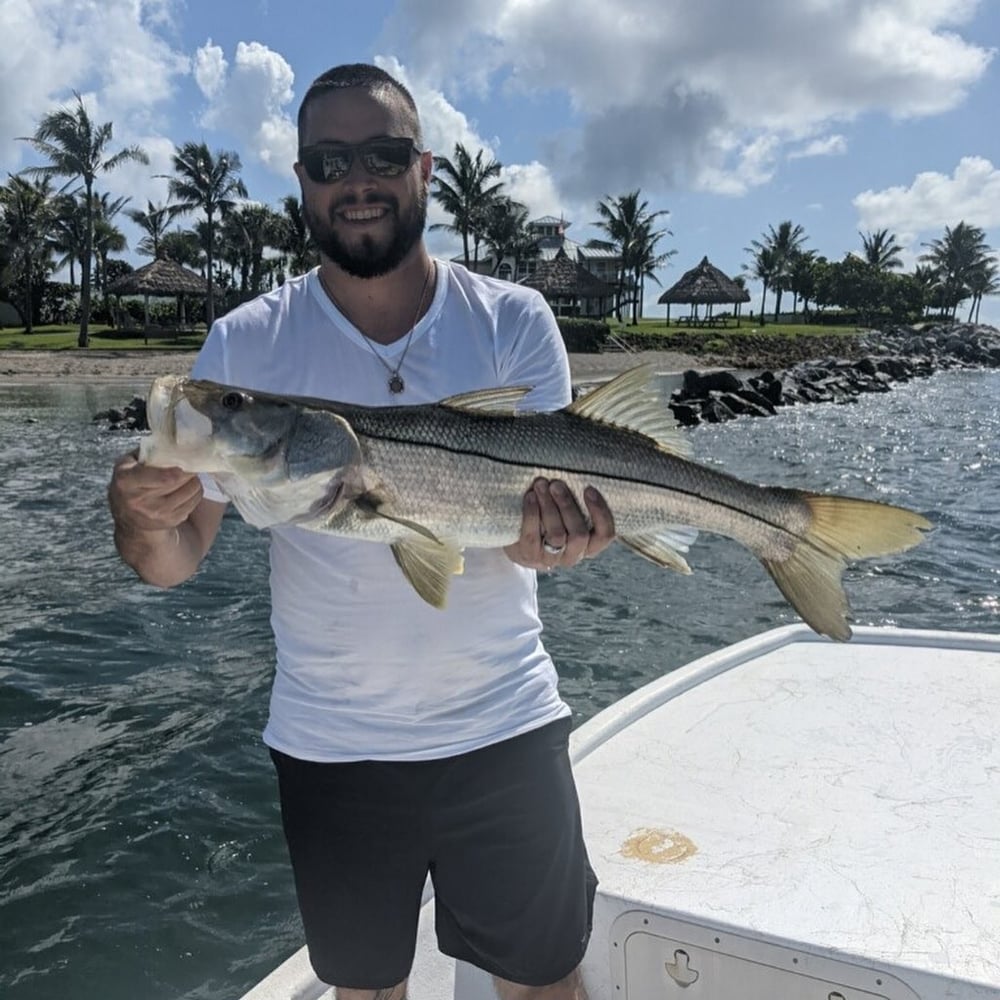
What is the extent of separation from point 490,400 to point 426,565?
539 mm

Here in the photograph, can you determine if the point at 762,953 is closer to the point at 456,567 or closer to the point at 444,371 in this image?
the point at 456,567

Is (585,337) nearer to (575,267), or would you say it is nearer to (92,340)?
(575,267)

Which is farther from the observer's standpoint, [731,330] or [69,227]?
[731,330]

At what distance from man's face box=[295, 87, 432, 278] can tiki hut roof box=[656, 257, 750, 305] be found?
88143 mm

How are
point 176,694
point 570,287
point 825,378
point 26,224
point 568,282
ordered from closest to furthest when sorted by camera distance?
point 176,694 → point 825,378 → point 26,224 → point 570,287 → point 568,282

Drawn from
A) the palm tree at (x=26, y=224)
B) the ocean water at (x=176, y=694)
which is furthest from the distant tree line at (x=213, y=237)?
the ocean water at (x=176, y=694)

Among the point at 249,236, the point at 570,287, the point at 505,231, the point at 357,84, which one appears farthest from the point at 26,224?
the point at 357,84

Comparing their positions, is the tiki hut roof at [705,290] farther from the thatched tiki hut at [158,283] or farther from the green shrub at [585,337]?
the thatched tiki hut at [158,283]

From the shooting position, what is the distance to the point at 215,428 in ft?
8.28

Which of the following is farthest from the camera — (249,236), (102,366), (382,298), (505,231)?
(505,231)

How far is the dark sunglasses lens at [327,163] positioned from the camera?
3041 millimetres

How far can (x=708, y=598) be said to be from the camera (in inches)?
459

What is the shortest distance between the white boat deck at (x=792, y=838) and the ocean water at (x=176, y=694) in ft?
7.44

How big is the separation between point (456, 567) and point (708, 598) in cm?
940
